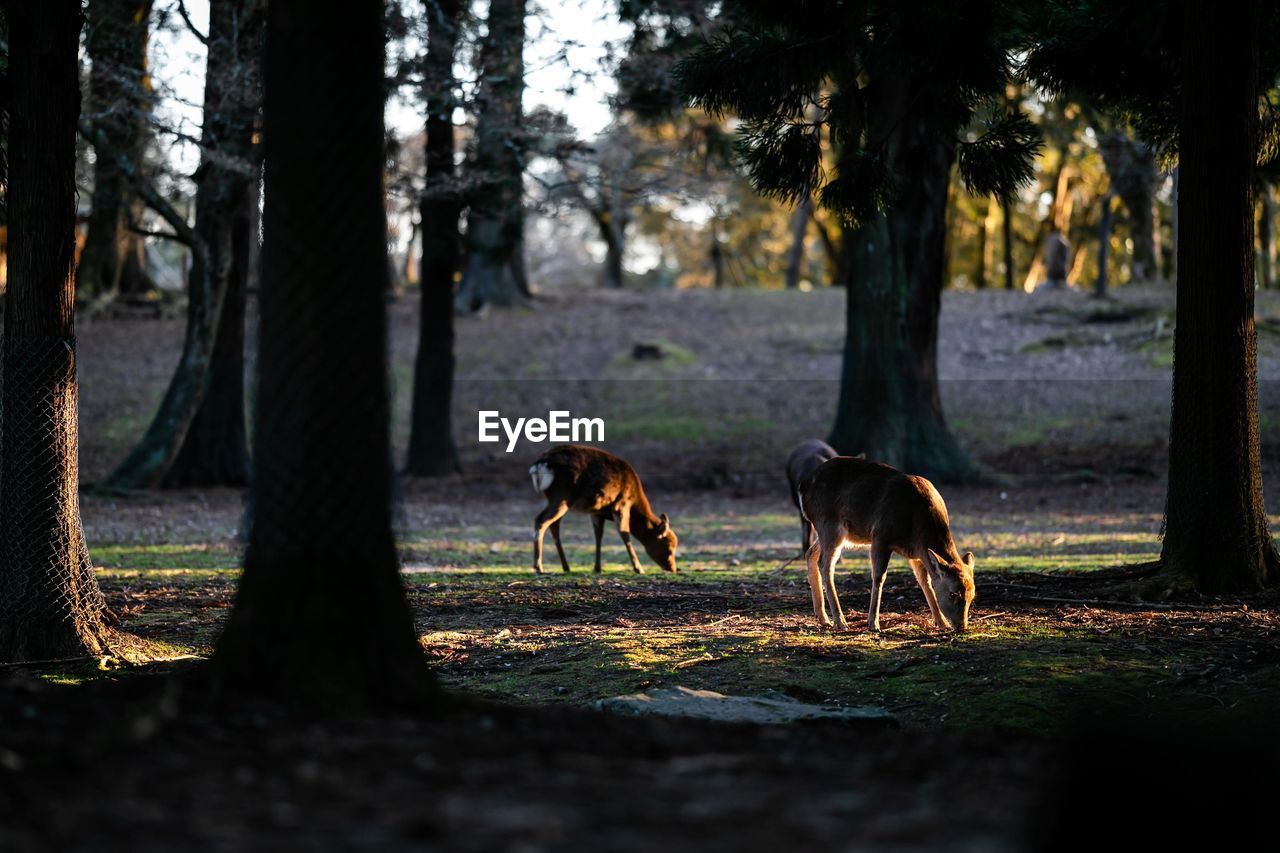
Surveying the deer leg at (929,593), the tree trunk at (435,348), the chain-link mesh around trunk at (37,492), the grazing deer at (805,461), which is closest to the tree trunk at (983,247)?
the tree trunk at (435,348)

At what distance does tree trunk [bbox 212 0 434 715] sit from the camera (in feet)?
21.5

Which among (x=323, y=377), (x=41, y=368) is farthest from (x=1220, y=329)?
(x=41, y=368)

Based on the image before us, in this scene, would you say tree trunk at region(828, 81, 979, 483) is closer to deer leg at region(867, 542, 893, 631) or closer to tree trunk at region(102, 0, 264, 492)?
tree trunk at region(102, 0, 264, 492)

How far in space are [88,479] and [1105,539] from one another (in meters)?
18.1

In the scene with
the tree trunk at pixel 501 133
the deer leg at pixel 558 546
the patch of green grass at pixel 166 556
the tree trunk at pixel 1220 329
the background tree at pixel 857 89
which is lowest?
the patch of green grass at pixel 166 556

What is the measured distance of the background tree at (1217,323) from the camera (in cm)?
1209

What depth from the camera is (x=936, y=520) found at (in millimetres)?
11492

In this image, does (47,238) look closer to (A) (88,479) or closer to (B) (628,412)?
(A) (88,479)

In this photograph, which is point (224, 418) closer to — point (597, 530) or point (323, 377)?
point (597, 530)

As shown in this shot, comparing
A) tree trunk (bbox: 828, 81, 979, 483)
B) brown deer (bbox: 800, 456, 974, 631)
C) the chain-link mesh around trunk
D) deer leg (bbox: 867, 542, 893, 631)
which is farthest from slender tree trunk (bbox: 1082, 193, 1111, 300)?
the chain-link mesh around trunk

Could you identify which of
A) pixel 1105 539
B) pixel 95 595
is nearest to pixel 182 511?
pixel 95 595

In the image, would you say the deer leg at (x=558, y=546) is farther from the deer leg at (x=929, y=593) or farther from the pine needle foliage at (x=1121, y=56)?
the pine needle foliage at (x=1121, y=56)

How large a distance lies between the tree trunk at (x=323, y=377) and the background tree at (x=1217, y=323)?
7.87 m

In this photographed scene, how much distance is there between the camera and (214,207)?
23281 mm
